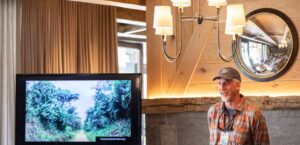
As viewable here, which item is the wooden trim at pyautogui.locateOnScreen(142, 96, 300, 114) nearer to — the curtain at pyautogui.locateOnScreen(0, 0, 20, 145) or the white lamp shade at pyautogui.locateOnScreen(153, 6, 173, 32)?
the white lamp shade at pyautogui.locateOnScreen(153, 6, 173, 32)

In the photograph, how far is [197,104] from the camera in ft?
15.9

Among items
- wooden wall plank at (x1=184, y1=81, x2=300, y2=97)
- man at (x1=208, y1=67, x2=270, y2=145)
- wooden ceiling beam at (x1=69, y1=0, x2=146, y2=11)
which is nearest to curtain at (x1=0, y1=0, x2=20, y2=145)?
wooden ceiling beam at (x1=69, y1=0, x2=146, y2=11)

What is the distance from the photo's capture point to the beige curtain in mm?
5762

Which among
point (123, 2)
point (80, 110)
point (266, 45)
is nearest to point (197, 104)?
point (266, 45)

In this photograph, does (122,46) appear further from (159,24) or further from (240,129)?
(240,129)

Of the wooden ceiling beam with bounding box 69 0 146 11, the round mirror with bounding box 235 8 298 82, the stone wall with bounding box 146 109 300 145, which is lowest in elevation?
the stone wall with bounding box 146 109 300 145

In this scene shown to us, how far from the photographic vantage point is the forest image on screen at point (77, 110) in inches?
186

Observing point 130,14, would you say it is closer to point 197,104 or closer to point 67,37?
point 67,37

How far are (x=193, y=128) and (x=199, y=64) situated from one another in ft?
2.00

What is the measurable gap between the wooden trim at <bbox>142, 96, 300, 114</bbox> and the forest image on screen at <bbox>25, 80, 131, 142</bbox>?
1.52 feet

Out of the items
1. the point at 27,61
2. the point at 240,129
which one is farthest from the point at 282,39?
the point at 27,61

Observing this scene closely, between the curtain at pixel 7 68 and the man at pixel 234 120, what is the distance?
2756 millimetres

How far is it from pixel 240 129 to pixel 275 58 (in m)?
1.59

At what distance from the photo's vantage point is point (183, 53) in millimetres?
5094
